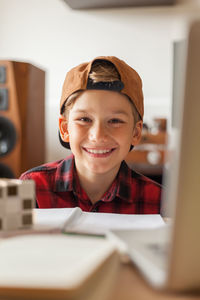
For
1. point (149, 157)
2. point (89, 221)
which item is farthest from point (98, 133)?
point (149, 157)

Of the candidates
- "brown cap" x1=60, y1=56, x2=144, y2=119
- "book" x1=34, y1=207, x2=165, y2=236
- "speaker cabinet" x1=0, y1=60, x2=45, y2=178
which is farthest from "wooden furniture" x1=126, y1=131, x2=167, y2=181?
"book" x1=34, y1=207, x2=165, y2=236

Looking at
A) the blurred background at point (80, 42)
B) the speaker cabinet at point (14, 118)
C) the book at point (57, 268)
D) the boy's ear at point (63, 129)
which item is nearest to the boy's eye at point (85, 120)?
the boy's ear at point (63, 129)

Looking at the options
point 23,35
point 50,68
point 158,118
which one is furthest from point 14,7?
point 158,118

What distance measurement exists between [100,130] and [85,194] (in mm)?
201

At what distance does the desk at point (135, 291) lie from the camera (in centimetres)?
29

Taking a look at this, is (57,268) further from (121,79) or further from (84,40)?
(84,40)

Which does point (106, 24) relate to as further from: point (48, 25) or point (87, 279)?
point (87, 279)

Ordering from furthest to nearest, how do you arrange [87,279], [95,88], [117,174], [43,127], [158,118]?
1. [43,127]
2. [158,118]
3. [117,174]
4. [95,88]
5. [87,279]

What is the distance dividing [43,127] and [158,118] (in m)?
0.86

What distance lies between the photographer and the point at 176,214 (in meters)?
0.28

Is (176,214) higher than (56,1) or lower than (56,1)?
lower

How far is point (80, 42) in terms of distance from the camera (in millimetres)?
2828

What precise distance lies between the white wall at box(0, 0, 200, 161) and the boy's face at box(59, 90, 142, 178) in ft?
5.11

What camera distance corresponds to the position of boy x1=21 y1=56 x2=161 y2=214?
99cm
